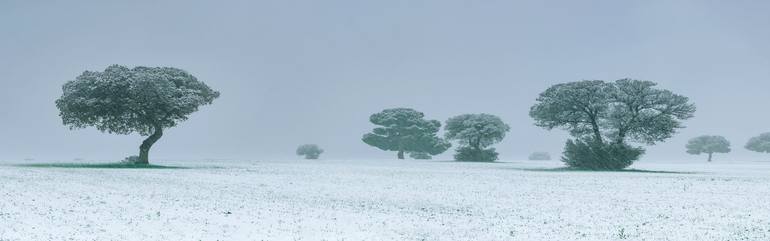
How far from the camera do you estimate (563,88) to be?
7062 centimetres

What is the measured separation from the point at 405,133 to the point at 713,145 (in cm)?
8034

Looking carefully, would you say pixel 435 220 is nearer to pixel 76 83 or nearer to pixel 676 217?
pixel 676 217

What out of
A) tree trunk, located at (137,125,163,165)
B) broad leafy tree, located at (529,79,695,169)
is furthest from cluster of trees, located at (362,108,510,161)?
tree trunk, located at (137,125,163,165)

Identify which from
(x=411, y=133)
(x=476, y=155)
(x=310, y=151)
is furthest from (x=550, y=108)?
(x=310, y=151)

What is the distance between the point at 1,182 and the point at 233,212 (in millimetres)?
17660

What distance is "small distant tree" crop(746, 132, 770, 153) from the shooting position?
16102 centimetres

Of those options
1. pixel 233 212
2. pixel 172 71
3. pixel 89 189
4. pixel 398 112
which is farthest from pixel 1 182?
pixel 398 112

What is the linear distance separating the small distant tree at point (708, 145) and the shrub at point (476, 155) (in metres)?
76.5

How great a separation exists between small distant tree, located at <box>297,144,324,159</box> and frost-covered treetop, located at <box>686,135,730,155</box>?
92.5 meters

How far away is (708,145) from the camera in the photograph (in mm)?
155375

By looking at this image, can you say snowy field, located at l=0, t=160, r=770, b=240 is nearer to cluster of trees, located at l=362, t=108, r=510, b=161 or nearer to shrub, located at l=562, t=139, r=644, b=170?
shrub, located at l=562, t=139, r=644, b=170

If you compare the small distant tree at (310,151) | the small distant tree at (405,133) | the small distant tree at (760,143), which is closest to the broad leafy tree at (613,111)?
the small distant tree at (405,133)

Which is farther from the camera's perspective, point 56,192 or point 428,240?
point 56,192

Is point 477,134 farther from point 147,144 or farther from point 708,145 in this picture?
point 708,145
